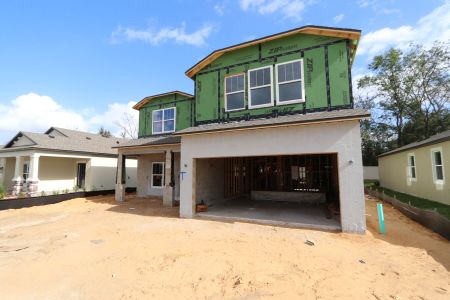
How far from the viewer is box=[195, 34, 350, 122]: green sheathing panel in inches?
355

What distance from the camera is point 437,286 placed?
419 centimetres

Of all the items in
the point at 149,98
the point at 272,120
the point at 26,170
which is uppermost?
the point at 149,98

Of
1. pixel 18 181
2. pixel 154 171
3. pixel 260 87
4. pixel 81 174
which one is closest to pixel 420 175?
pixel 260 87

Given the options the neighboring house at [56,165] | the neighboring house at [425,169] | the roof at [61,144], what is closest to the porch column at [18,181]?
the neighboring house at [56,165]

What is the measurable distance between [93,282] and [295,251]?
15.4 ft

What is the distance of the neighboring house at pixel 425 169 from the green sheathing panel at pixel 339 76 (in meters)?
5.29

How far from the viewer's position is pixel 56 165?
18.4 metres

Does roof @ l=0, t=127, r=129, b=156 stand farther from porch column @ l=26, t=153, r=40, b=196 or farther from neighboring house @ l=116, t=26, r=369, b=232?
neighboring house @ l=116, t=26, r=369, b=232

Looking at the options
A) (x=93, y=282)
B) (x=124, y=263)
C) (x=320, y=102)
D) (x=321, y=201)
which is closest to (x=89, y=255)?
(x=124, y=263)

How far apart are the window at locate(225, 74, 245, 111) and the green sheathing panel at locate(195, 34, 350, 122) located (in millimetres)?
235

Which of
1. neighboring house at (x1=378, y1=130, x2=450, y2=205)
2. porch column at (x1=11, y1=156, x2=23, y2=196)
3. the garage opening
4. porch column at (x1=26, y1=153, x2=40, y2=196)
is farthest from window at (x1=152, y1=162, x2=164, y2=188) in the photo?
neighboring house at (x1=378, y1=130, x2=450, y2=205)

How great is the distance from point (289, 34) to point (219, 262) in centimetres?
936

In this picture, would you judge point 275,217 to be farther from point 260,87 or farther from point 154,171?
point 154,171


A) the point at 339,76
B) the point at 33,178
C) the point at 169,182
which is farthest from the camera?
the point at 33,178
